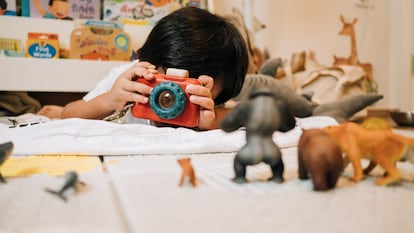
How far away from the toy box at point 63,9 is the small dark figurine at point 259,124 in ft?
3.81

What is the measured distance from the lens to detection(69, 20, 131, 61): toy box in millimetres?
1240

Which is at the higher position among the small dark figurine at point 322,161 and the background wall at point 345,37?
the background wall at point 345,37

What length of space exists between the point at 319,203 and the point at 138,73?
17.7 inches

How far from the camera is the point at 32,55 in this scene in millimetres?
1211

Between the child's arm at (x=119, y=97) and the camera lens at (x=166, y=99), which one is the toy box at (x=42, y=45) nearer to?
the child's arm at (x=119, y=97)

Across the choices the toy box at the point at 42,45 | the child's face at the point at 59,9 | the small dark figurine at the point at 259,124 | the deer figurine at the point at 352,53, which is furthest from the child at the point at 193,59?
the deer figurine at the point at 352,53

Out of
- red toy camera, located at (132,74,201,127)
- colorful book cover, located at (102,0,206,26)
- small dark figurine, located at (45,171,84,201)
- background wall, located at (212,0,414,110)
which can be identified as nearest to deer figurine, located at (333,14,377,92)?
background wall, located at (212,0,414,110)

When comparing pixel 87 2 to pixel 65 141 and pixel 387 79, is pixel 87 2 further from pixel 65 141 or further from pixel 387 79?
pixel 387 79

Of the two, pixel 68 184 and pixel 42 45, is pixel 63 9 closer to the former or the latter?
pixel 42 45

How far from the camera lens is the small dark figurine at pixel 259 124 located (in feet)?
1.12

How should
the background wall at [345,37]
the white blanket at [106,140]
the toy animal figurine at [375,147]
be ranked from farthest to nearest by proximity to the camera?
1. the background wall at [345,37]
2. the white blanket at [106,140]
3. the toy animal figurine at [375,147]

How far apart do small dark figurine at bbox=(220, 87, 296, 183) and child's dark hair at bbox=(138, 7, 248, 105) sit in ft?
1.41

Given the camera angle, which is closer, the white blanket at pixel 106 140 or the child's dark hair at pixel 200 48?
the white blanket at pixel 106 140

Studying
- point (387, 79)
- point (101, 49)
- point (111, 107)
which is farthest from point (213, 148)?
point (387, 79)
